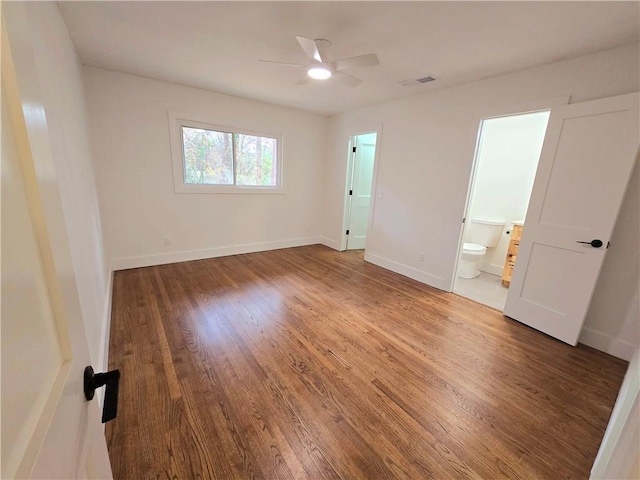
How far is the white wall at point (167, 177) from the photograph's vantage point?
3.17 m

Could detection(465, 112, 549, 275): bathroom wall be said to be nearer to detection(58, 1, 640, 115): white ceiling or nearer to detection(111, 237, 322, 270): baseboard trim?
detection(58, 1, 640, 115): white ceiling

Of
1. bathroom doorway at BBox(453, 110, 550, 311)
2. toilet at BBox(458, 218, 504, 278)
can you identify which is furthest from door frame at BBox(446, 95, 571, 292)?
toilet at BBox(458, 218, 504, 278)

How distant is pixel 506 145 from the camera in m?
3.89

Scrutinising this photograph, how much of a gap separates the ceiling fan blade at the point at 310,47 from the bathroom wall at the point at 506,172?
8.75 feet

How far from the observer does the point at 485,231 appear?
4.02 m

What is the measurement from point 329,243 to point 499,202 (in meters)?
2.86

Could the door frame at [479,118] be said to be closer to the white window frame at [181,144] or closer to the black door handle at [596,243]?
the black door handle at [596,243]

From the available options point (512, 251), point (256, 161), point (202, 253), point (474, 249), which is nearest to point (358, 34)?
point (256, 161)

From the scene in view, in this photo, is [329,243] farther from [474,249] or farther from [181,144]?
[181,144]

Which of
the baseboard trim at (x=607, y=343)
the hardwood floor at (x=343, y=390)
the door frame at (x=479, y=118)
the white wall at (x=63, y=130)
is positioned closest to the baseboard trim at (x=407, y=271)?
the door frame at (x=479, y=118)

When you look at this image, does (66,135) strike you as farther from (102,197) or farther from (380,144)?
(380,144)

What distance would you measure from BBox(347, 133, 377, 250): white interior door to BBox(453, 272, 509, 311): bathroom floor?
1733mm

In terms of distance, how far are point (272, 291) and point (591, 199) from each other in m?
3.06

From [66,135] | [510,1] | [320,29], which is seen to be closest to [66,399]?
[66,135]
